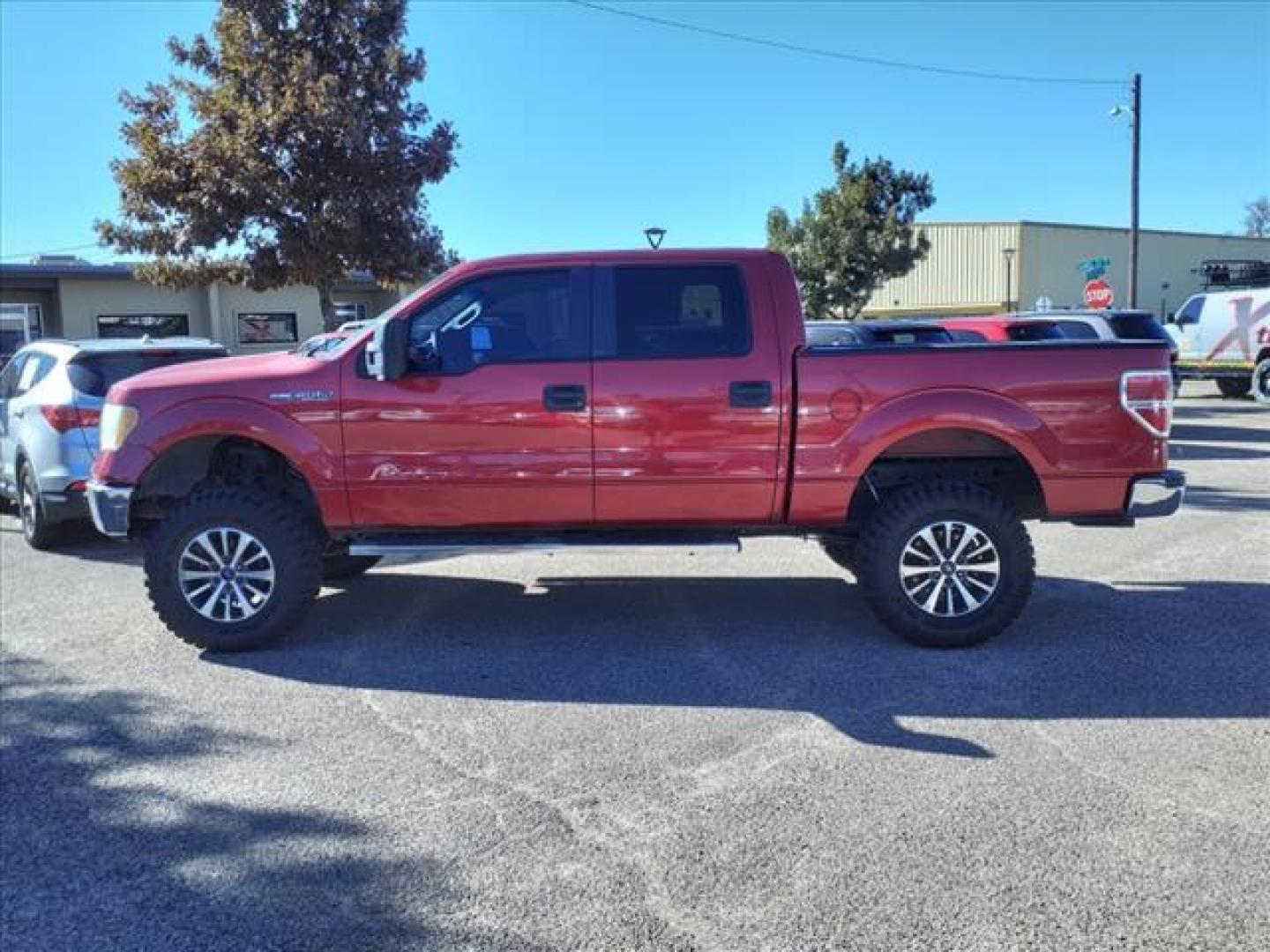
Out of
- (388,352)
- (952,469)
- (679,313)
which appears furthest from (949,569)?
(388,352)

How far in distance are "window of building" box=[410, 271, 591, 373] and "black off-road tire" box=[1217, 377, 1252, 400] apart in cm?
2330

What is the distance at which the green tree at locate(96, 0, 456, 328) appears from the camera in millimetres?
13961

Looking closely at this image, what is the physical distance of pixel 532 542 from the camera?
19.1 ft

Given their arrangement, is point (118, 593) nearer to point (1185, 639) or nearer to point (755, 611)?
point (755, 611)

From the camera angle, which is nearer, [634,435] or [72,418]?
[634,435]

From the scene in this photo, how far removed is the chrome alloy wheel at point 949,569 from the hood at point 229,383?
10.9 feet

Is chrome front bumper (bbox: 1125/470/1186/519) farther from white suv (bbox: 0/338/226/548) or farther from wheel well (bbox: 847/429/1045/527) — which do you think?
white suv (bbox: 0/338/226/548)

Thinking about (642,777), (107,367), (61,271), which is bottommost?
(642,777)

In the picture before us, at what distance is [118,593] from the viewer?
288 inches

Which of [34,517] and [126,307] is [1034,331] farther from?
[126,307]

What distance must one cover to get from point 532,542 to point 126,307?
24.2 m

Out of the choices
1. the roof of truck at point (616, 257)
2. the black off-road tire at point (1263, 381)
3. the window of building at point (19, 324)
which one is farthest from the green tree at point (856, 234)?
the roof of truck at point (616, 257)

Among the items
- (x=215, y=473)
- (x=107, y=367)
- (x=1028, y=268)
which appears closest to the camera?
(x=215, y=473)

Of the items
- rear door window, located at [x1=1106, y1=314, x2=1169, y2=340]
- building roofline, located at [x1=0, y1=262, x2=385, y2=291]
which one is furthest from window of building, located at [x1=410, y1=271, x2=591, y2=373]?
building roofline, located at [x1=0, y1=262, x2=385, y2=291]
